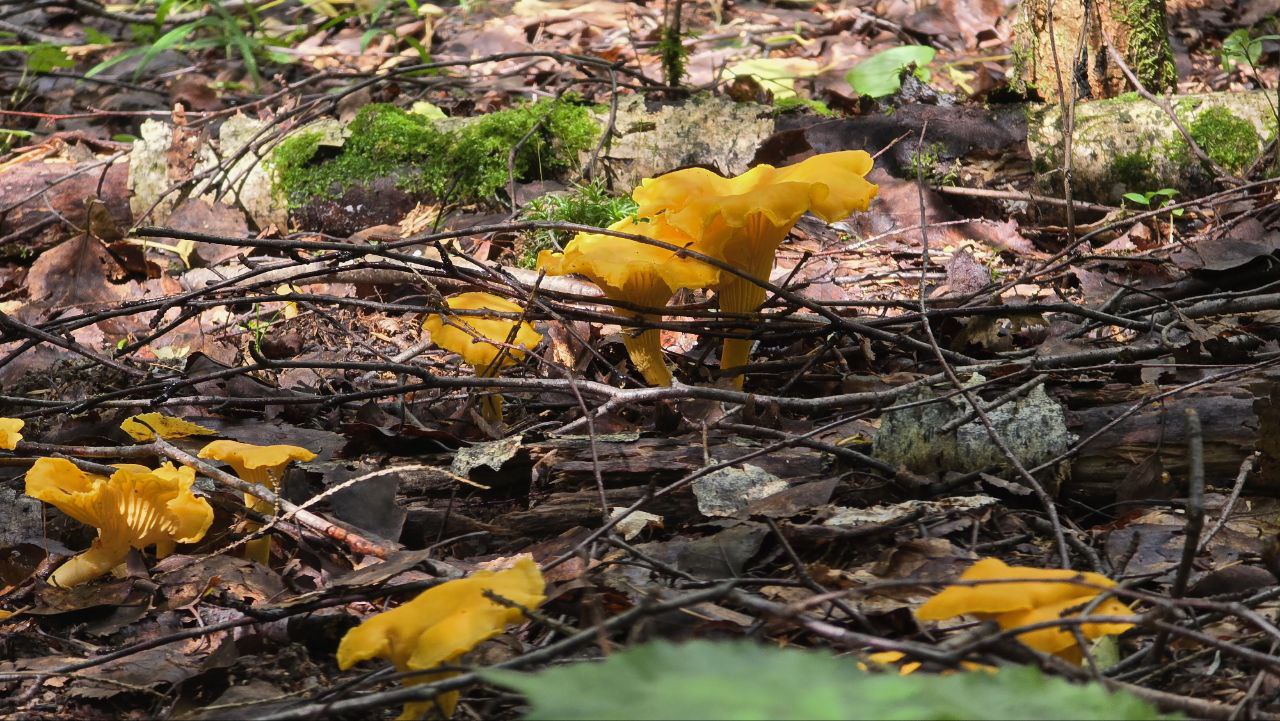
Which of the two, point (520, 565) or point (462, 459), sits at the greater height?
point (520, 565)

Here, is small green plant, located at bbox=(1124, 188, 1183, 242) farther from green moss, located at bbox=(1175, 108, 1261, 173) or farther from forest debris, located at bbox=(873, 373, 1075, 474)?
forest debris, located at bbox=(873, 373, 1075, 474)

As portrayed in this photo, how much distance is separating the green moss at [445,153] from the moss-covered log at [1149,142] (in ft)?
7.16

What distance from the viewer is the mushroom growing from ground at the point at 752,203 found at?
2438 mm

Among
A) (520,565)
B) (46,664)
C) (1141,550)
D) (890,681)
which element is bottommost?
(46,664)

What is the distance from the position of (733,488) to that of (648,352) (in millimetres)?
714

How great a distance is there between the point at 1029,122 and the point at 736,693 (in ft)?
13.6

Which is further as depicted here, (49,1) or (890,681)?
(49,1)

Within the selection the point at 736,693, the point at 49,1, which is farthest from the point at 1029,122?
the point at 49,1

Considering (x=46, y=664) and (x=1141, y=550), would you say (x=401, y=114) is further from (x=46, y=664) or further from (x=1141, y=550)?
(x=1141, y=550)

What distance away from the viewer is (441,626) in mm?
1444

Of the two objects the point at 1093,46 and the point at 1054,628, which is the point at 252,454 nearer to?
the point at 1054,628

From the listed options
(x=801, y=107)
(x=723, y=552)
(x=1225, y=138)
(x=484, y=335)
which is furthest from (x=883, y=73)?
(x=723, y=552)

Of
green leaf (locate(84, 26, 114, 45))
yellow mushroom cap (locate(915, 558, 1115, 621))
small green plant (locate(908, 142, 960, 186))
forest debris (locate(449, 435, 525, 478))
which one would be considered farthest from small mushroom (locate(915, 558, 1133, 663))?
green leaf (locate(84, 26, 114, 45))

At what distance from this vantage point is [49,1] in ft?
24.8
